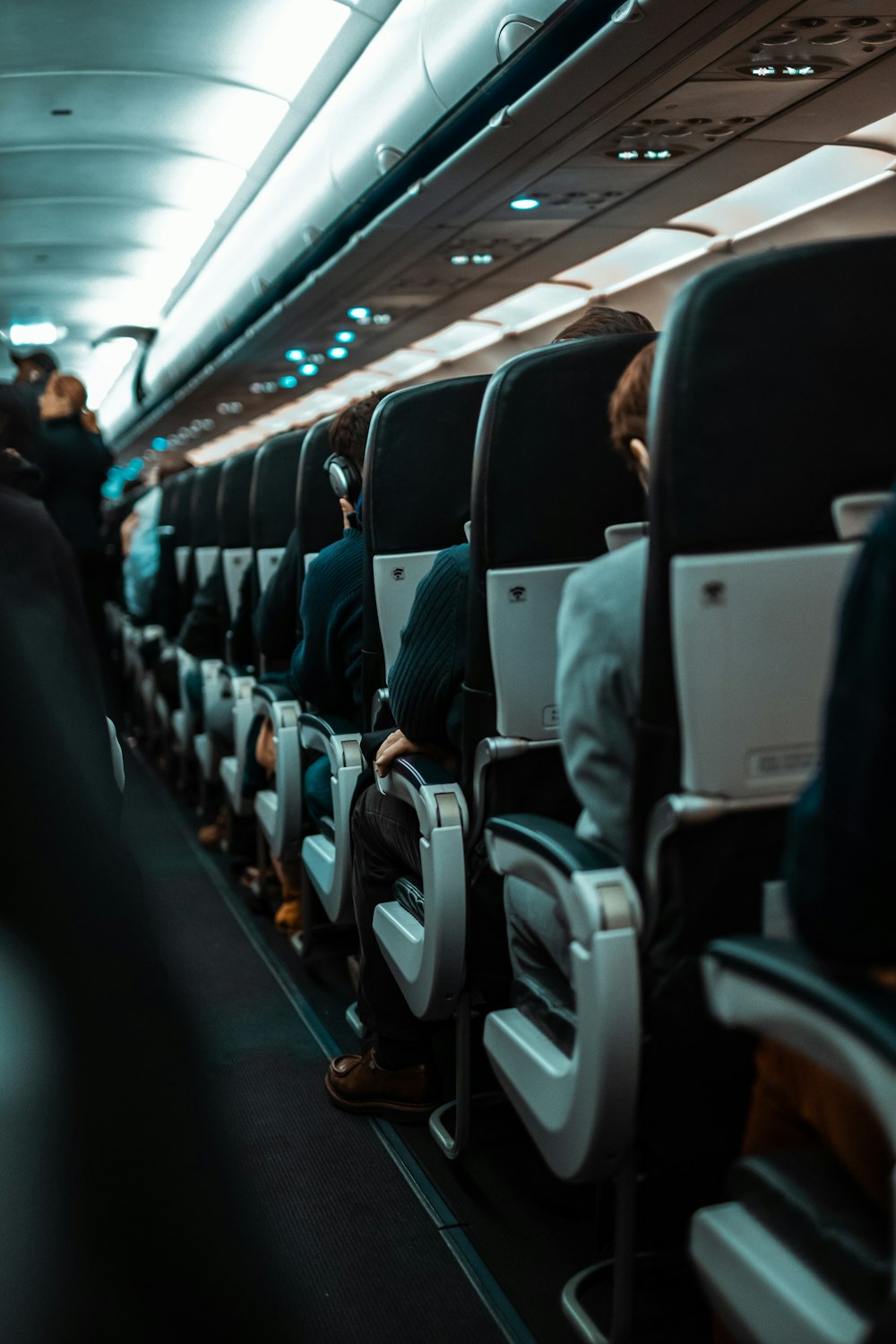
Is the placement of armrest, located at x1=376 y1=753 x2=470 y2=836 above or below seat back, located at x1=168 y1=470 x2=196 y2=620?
below

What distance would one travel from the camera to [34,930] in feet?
1.69

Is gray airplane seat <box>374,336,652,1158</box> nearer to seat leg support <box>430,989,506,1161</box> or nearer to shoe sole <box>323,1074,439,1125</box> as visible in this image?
seat leg support <box>430,989,506,1161</box>

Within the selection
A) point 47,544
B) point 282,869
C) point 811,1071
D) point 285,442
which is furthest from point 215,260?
point 811,1071

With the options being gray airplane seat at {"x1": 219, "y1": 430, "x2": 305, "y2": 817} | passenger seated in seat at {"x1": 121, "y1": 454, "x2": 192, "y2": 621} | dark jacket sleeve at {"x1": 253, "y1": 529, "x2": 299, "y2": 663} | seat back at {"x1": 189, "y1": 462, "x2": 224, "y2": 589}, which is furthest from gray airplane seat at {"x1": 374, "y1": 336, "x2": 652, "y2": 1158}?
passenger seated in seat at {"x1": 121, "y1": 454, "x2": 192, "y2": 621}

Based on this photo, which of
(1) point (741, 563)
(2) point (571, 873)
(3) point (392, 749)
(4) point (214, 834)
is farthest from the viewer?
(4) point (214, 834)

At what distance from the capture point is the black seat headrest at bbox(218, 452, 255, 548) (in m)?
5.27

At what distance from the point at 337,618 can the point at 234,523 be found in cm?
201

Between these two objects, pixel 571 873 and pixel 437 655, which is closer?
pixel 571 873

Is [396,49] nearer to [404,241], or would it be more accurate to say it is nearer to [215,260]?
[404,241]

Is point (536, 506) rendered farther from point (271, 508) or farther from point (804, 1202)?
point (271, 508)

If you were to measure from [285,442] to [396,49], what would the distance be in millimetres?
2559

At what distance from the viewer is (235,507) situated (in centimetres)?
529

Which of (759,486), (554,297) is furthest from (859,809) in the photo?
(554,297)

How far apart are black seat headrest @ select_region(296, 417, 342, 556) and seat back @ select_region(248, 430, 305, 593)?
698mm
